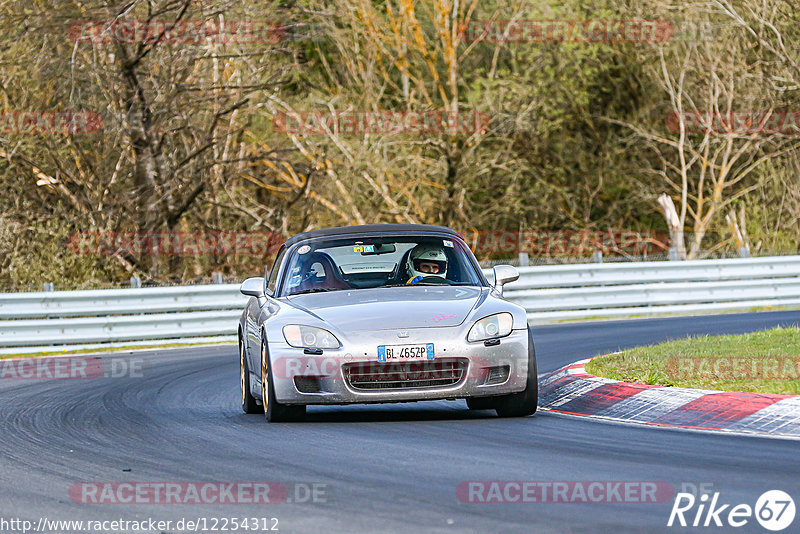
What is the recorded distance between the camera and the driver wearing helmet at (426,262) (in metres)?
11.0

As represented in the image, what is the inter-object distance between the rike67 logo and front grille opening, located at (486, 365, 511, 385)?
341cm

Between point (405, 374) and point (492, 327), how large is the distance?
737mm

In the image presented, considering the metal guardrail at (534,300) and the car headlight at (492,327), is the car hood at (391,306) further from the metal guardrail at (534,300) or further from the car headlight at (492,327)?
the metal guardrail at (534,300)

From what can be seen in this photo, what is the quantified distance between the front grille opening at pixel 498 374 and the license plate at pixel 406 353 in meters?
0.47

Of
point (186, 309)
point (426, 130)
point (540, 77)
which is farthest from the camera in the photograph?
point (540, 77)

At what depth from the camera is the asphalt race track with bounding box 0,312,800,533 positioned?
5.94 m

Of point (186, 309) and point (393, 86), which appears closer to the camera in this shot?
point (186, 309)

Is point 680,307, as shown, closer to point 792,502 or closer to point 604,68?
point 604,68

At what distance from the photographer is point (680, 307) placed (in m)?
22.9

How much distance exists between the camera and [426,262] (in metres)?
11.0

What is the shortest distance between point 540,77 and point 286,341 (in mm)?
24401

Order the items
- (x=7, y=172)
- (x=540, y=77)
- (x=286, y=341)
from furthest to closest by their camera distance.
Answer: (x=540, y=77)
(x=7, y=172)
(x=286, y=341)

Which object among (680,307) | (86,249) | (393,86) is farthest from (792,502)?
(393,86)

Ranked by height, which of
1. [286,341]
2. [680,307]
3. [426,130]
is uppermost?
[426,130]
